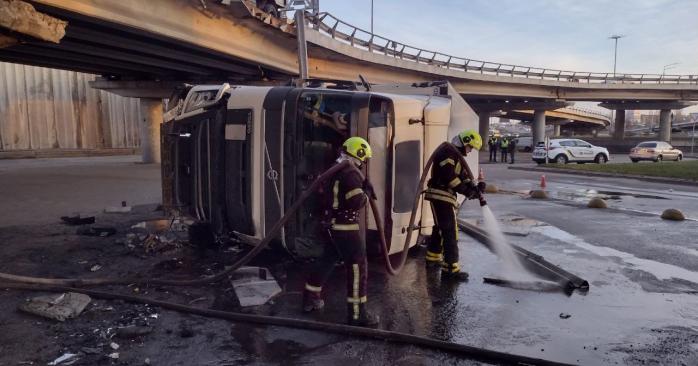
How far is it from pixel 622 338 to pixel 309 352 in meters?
2.56

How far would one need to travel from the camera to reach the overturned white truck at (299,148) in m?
5.18

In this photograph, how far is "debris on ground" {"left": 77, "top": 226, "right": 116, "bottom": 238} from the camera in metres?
7.80

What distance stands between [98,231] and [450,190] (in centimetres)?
548

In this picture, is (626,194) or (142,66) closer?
(626,194)

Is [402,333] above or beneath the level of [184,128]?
beneath

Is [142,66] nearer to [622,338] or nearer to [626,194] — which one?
[626,194]

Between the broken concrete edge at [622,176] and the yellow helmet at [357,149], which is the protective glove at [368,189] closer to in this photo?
the yellow helmet at [357,149]

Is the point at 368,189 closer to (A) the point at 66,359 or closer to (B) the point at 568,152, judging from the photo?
(A) the point at 66,359

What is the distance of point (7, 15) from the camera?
7.75 metres

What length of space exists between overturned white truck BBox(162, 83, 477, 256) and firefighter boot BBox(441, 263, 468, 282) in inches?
19.9

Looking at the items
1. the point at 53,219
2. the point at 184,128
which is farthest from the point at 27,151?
the point at 184,128

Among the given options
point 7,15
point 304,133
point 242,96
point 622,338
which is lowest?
point 622,338

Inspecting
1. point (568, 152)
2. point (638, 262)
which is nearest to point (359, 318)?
point (638, 262)

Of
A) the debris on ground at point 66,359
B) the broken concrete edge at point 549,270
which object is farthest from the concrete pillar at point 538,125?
the debris on ground at point 66,359
